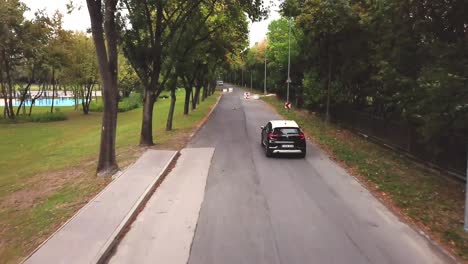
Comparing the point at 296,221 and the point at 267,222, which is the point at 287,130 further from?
the point at 267,222

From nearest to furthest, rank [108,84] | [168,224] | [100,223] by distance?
[100,223] < [168,224] < [108,84]

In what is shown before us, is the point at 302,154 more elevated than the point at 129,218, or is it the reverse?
the point at 302,154

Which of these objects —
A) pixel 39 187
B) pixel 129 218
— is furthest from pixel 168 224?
pixel 39 187

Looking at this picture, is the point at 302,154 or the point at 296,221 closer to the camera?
the point at 296,221

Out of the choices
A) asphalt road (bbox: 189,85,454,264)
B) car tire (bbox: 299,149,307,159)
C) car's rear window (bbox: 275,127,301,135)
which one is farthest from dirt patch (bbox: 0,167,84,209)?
car tire (bbox: 299,149,307,159)

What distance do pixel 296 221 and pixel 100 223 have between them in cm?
440

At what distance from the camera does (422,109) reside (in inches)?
Answer: 553

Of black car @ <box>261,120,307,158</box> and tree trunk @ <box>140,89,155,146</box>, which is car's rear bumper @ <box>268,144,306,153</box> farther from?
tree trunk @ <box>140,89,155,146</box>

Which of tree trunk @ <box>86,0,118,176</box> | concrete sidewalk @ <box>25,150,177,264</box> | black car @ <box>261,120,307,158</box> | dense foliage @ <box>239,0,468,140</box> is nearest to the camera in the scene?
concrete sidewalk @ <box>25,150,177,264</box>

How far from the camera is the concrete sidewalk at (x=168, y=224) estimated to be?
861 cm

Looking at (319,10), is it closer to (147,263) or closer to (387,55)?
(387,55)

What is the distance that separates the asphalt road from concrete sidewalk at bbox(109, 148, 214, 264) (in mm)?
250

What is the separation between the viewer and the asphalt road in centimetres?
865

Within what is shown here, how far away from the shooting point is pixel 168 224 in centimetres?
1040
